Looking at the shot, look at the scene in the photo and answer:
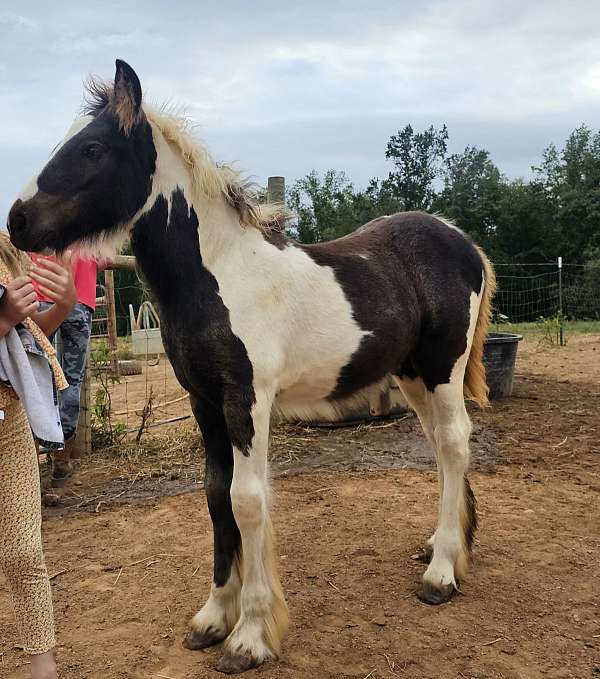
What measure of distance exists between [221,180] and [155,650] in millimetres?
1997

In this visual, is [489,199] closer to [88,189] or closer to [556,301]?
[556,301]

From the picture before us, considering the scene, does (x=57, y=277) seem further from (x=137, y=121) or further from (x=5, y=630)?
(x=5, y=630)

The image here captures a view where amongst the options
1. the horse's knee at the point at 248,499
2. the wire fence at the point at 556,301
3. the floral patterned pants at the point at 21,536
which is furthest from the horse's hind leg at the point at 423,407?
the wire fence at the point at 556,301

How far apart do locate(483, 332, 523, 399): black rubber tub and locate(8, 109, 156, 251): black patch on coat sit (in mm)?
5004

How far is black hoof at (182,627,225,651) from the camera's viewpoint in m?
2.62

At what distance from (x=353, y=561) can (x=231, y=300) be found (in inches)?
68.8

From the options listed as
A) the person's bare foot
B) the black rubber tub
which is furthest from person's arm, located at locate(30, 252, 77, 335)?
the black rubber tub

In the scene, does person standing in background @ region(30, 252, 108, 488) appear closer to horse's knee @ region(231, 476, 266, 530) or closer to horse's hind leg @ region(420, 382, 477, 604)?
horse's knee @ region(231, 476, 266, 530)

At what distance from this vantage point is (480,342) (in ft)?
11.3

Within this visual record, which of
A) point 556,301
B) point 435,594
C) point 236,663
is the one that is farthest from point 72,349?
point 556,301

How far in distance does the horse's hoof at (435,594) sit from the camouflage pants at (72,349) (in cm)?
271

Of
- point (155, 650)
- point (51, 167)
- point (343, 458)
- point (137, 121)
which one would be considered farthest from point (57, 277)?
Answer: point (343, 458)

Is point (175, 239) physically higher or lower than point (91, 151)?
lower

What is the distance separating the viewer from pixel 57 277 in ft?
6.91
